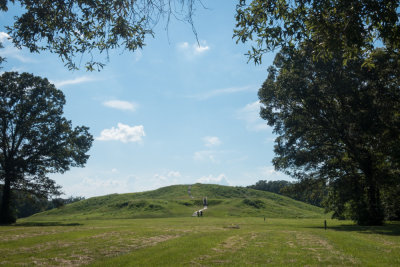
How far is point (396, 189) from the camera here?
34.0 m

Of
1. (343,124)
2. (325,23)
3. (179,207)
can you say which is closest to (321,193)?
(343,124)

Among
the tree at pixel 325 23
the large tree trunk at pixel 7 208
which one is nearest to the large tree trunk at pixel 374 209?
the tree at pixel 325 23

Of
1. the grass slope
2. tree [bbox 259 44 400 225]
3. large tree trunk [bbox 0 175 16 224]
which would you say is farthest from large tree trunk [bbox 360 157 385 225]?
large tree trunk [bbox 0 175 16 224]

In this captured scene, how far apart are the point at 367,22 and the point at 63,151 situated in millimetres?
42164

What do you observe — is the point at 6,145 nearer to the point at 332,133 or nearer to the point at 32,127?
the point at 32,127

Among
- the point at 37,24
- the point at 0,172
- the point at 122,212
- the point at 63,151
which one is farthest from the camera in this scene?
the point at 122,212

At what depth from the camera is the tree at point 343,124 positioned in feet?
96.0

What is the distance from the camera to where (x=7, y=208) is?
40.6 m

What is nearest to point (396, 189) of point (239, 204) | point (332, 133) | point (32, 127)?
point (332, 133)

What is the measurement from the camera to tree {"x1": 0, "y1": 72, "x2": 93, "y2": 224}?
133ft

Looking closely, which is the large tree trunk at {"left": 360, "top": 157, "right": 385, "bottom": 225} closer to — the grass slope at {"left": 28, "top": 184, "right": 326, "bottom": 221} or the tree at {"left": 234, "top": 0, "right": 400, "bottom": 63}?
the tree at {"left": 234, "top": 0, "right": 400, "bottom": 63}

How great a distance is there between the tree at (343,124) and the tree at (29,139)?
99.9ft

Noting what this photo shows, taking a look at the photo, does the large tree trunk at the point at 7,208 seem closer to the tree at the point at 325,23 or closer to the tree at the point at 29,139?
the tree at the point at 29,139

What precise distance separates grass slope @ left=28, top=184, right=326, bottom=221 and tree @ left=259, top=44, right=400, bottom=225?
32.5 m
